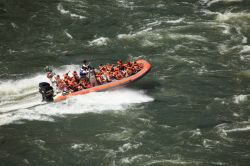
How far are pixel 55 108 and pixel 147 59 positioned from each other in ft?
25.9

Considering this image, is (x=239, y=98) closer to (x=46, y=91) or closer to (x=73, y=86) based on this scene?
Result: (x=73, y=86)

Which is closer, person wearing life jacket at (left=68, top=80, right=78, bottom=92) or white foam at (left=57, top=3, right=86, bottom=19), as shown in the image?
person wearing life jacket at (left=68, top=80, right=78, bottom=92)

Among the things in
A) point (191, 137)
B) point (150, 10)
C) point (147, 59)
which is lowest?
point (191, 137)

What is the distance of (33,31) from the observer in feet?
115

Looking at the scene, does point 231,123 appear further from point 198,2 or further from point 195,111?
point 198,2

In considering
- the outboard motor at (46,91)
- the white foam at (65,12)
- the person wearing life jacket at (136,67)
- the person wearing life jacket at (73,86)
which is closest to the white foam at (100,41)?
the white foam at (65,12)

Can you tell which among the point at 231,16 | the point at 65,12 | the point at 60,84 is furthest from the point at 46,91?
the point at 231,16

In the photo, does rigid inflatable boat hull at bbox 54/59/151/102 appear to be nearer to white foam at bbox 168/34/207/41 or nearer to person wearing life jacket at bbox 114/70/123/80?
person wearing life jacket at bbox 114/70/123/80

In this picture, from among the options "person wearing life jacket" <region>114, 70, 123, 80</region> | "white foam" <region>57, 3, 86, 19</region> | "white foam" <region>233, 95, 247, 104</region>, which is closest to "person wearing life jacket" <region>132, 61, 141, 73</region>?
"person wearing life jacket" <region>114, 70, 123, 80</region>

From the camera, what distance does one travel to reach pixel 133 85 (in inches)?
1117

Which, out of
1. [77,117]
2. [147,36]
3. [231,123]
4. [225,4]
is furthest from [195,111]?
[225,4]

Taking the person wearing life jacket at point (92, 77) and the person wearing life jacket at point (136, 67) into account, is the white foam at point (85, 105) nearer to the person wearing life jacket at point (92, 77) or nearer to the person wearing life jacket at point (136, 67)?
the person wearing life jacket at point (92, 77)

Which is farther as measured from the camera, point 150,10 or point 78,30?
point 150,10

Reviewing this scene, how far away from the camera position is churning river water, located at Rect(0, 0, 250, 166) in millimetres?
22109
